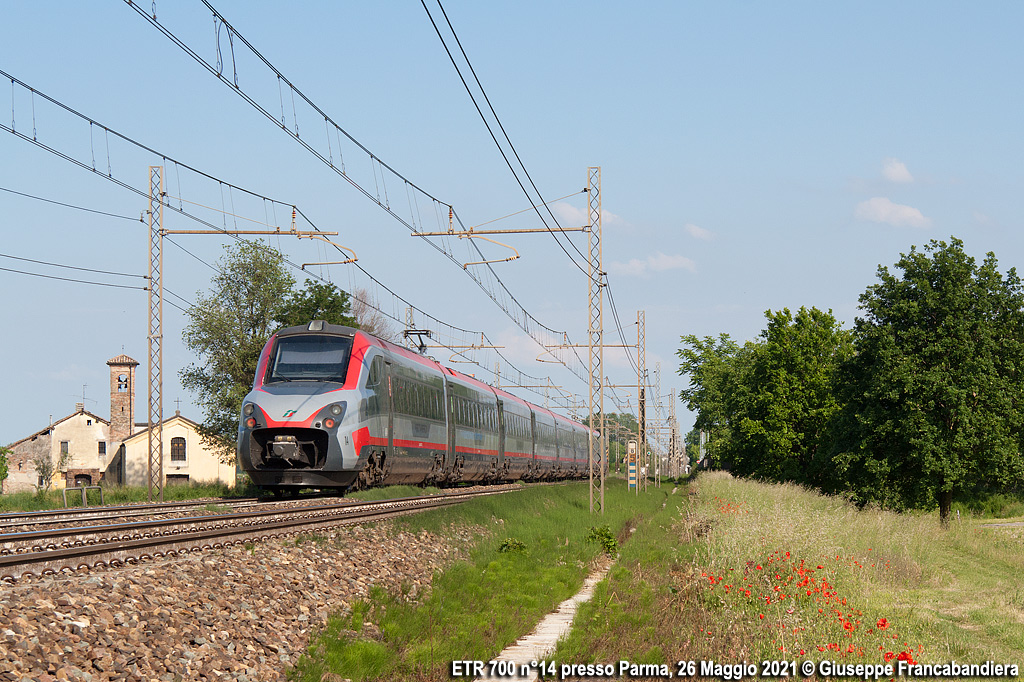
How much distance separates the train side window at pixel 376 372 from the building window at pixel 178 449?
2167 inches

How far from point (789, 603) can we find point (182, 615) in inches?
316

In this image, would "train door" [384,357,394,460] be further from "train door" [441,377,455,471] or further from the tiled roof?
the tiled roof

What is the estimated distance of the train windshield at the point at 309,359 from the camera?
24047mm

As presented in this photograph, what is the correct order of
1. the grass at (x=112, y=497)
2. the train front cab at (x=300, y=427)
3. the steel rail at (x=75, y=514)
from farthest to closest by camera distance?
1. the grass at (x=112, y=497)
2. the train front cab at (x=300, y=427)
3. the steel rail at (x=75, y=514)

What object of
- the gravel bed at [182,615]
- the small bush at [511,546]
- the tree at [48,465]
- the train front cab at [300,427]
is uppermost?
the train front cab at [300,427]

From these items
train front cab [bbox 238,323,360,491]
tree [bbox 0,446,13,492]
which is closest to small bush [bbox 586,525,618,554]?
train front cab [bbox 238,323,360,491]

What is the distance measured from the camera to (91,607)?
9.22 m

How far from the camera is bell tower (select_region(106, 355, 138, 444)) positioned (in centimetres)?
7831

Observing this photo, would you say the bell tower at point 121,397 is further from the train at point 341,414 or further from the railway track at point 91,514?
the railway track at point 91,514

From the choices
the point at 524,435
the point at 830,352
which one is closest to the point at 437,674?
the point at 524,435

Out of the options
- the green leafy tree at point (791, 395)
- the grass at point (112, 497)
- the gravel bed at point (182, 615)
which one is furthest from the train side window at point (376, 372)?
the green leafy tree at point (791, 395)

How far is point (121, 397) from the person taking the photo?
79.8 m

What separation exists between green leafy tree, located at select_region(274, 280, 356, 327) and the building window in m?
20.0

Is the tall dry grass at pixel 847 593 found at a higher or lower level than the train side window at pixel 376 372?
lower
